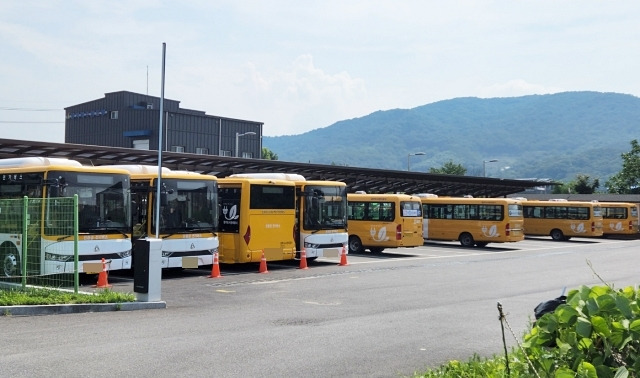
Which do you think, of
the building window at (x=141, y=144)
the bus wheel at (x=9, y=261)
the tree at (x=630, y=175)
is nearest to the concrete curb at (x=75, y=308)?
the bus wheel at (x=9, y=261)

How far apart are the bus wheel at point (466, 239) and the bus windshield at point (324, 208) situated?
13.8 m

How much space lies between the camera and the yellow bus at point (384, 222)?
29.7 m

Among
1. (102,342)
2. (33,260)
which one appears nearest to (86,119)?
(33,260)

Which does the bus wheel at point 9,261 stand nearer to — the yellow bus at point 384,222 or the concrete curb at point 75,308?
the concrete curb at point 75,308

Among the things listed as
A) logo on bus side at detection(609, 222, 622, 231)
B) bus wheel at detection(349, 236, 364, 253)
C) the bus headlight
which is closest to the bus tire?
logo on bus side at detection(609, 222, 622, 231)

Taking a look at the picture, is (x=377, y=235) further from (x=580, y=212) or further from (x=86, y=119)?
(x=86, y=119)

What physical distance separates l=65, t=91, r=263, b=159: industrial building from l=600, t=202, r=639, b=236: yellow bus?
28.7 metres

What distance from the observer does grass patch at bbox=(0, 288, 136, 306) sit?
12508 millimetres

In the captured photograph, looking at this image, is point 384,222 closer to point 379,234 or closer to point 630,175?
point 379,234

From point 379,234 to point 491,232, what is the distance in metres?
8.29

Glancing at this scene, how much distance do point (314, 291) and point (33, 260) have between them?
5.99 meters

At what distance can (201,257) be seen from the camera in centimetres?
1955

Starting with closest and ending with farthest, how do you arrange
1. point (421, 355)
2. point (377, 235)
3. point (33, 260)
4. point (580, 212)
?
point (421, 355)
point (33, 260)
point (377, 235)
point (580, 212)

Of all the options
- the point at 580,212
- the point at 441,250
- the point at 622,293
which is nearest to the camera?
the point at 622,293
